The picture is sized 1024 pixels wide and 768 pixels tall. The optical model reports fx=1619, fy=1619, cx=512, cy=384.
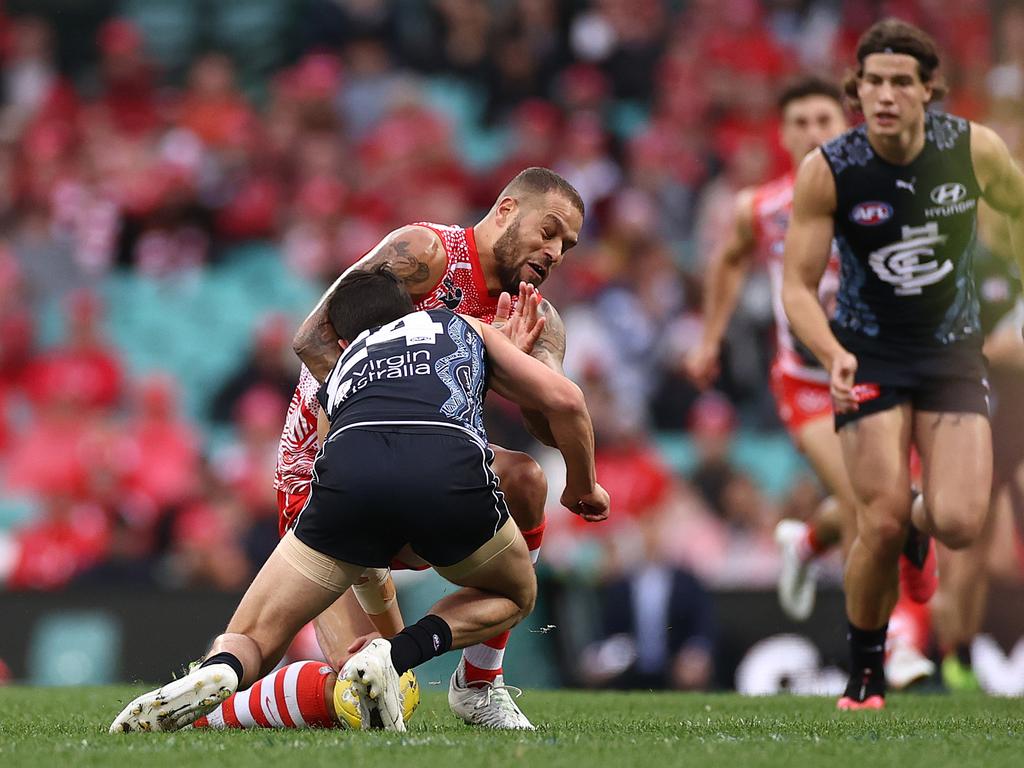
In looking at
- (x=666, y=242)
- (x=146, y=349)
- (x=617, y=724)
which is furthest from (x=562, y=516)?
(x=617, y=724)

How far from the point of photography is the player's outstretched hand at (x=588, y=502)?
17.6 ft

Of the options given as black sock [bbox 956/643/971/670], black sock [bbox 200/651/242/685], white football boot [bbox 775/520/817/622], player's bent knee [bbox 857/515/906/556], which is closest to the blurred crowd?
white football boot [bbox 775/520/817/622]

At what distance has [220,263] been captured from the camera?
44.9 feet

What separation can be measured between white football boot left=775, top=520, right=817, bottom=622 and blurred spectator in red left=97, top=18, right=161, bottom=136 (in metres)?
7.73

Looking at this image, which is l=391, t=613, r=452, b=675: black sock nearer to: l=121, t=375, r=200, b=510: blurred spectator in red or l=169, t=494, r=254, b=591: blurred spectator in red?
l=169, t=494, r=254, b=591: blurred spectator in red

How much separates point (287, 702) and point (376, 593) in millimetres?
743

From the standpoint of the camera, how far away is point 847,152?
6.79m

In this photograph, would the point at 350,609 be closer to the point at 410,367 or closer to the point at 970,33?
the point at 410,367

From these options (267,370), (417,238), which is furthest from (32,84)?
(417,238)

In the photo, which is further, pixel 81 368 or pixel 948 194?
pixel 81 368

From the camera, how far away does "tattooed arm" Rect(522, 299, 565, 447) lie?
5.58 meters

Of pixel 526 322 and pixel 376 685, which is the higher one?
pixel 526 322

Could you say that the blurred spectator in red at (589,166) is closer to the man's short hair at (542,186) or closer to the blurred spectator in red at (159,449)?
the blurred spectator in red at (159,449)

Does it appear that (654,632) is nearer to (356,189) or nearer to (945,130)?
(945,130)
